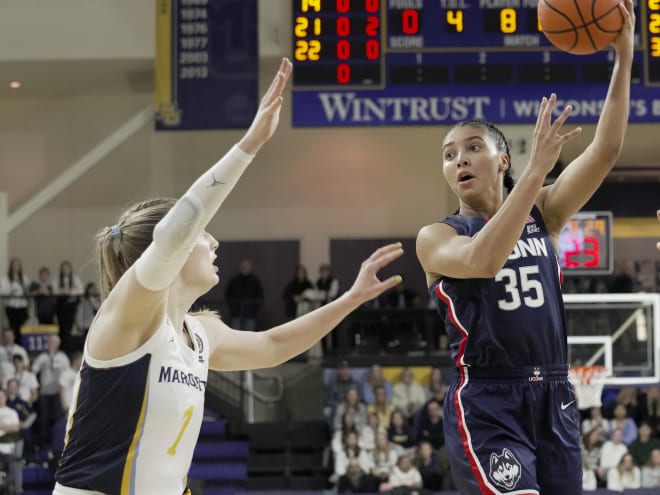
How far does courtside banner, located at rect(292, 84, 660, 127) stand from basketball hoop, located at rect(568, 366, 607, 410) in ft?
9.42

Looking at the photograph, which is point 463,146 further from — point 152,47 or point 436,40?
point 152,47

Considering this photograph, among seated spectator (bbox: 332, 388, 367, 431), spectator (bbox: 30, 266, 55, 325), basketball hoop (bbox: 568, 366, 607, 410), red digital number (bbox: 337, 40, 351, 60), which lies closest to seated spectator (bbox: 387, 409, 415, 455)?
seated spectator (bbox: 332, 388, 367, 431)

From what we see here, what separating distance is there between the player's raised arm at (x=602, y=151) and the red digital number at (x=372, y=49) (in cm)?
846

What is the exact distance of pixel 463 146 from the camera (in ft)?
13.7

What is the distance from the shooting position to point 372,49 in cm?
1266

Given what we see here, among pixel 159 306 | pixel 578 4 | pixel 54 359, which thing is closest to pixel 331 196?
pixel 54 359

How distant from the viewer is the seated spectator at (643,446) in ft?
45.7

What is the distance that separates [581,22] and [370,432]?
10.5m

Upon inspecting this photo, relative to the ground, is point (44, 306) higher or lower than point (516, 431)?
higher

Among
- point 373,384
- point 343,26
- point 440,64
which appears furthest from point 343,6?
point 373,384

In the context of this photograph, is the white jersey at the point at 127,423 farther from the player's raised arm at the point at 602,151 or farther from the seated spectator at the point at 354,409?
the seated spectator at the point at 354,409

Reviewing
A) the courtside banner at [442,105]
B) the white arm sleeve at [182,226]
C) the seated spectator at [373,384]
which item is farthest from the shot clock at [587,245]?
the white arm sleeve at [182,226]

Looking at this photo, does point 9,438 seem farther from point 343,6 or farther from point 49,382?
point 343,6

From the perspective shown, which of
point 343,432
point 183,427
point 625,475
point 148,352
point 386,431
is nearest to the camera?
point 148,352
